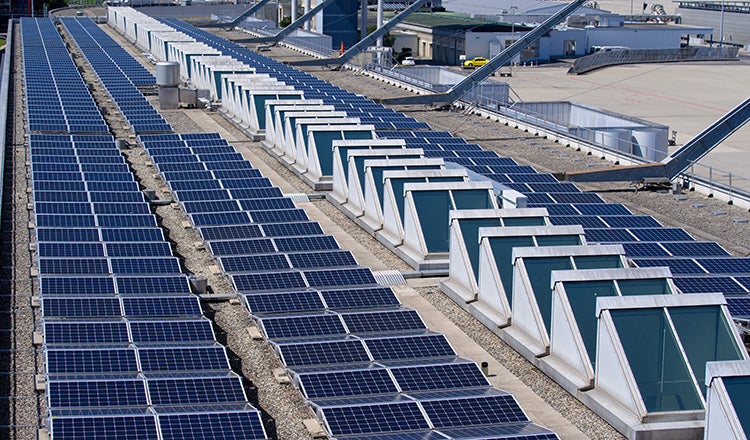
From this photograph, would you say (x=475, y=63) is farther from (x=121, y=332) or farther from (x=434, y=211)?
(x=121, y=332)

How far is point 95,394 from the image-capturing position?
18.7 m

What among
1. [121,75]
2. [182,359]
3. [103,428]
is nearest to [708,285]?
[182,359]

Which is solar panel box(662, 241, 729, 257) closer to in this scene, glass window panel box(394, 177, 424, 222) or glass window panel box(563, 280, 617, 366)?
glass window panel box(563, 280, 617, 366)

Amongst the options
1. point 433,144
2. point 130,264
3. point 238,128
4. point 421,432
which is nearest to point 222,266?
point 130,264

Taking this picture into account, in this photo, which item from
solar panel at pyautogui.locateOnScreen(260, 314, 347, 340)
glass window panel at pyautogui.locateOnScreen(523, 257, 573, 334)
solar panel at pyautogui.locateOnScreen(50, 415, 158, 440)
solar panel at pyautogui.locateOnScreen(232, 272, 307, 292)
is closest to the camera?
solar panel at pyautogui.locateOnScreen(50, 415, 158, 440)

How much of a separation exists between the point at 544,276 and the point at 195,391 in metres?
8.33

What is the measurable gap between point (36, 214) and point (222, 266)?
5827mm

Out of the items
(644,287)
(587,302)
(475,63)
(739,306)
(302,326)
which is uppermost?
(644,287)

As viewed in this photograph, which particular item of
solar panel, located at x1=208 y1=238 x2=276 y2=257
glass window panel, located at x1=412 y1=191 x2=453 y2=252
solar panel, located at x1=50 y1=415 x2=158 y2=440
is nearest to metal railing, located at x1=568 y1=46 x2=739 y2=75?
glass window panel, located at x1=412 y1=191 x2=453 y2=252

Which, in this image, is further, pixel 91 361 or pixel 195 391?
pixel 91 361

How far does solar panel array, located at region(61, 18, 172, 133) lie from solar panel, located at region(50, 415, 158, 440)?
1242 inches

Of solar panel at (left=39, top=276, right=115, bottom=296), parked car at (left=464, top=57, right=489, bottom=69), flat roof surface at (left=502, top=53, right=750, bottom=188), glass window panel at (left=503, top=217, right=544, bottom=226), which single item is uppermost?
glass window panel at (left=503, top=217, right=544, bottom=226)

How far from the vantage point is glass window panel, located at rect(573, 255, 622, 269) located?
25.2 metres

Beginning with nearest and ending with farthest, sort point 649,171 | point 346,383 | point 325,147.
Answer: point 346,383, point 325,147, point 649,171
